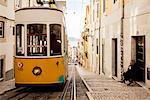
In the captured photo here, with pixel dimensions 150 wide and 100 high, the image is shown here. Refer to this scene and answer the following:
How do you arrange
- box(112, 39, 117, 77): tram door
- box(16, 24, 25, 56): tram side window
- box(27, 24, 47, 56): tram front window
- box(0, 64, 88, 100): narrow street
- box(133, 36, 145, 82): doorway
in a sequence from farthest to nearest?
box(112, 39, 117, 77): tram door < box(133, 36, 145, 82): doorway < box(16, 24, 25, 56): tram side window < box(27, 24, 47, 56): tram front window < box(0, 64, 88, 100): narrow street

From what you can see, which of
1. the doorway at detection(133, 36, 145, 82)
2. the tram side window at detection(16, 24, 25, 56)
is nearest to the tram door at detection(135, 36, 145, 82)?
the doorway at detection(133, 36, 145, 82)

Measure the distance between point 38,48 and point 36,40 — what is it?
34 centimetres

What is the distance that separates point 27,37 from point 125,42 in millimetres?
7342

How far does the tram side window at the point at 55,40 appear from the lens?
1501 centimetres

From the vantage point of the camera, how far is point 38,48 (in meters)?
14.9

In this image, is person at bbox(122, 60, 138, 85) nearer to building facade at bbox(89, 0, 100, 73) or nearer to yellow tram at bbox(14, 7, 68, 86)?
yellow tram at bbox(14, 7, 68, 86)

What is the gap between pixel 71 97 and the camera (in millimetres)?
13898

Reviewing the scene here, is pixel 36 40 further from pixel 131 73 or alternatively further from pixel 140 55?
pixel 140 55

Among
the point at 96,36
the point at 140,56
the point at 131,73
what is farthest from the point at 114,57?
the point at 96,36

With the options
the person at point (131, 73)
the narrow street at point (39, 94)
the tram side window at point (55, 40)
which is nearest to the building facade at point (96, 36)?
the person at point (131, 73)

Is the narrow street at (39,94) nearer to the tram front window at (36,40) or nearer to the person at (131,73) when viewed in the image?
the tram front window at (36,40)

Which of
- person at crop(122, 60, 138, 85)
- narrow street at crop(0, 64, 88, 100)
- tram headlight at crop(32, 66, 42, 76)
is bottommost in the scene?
narrow street at crop(0, 64, 88, 100)

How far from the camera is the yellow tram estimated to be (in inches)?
581

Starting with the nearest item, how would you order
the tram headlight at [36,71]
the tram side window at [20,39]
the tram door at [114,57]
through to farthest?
the tram headlight at [36,71] → the tram side window at [20,39] → the tram door at [114,57]
